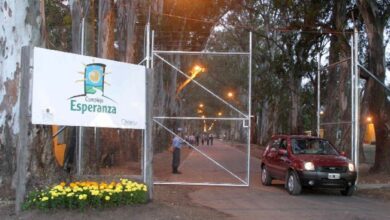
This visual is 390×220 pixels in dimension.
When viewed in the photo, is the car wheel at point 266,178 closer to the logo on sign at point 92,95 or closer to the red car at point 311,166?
the red car at point 311,166

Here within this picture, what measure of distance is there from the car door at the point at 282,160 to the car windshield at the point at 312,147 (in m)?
0.29

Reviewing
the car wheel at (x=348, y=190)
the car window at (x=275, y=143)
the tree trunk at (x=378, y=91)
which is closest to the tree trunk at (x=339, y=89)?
the tree trunk at (x=378, y=91)

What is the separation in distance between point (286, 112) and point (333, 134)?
71.4 feet

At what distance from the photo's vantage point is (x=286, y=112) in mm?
44250

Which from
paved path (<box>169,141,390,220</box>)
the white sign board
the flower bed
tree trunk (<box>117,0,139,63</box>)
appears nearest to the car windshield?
paved path (<box>169,141,390,220</box>)

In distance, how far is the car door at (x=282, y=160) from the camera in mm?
16098

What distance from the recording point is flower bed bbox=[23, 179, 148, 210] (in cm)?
948

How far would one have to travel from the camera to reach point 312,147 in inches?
651

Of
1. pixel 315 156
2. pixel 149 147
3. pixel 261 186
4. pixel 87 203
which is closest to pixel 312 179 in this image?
pixel 315 156

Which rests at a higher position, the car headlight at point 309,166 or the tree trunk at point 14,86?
the tree trunk at point 14,86

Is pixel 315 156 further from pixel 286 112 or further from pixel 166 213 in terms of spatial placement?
pixel 286 112

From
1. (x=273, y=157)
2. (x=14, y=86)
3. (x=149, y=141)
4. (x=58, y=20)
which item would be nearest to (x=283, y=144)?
(x=273, y=157)

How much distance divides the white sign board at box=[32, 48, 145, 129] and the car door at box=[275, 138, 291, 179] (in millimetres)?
6139

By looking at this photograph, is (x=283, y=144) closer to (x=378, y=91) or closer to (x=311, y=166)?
(x=311, y=166)
